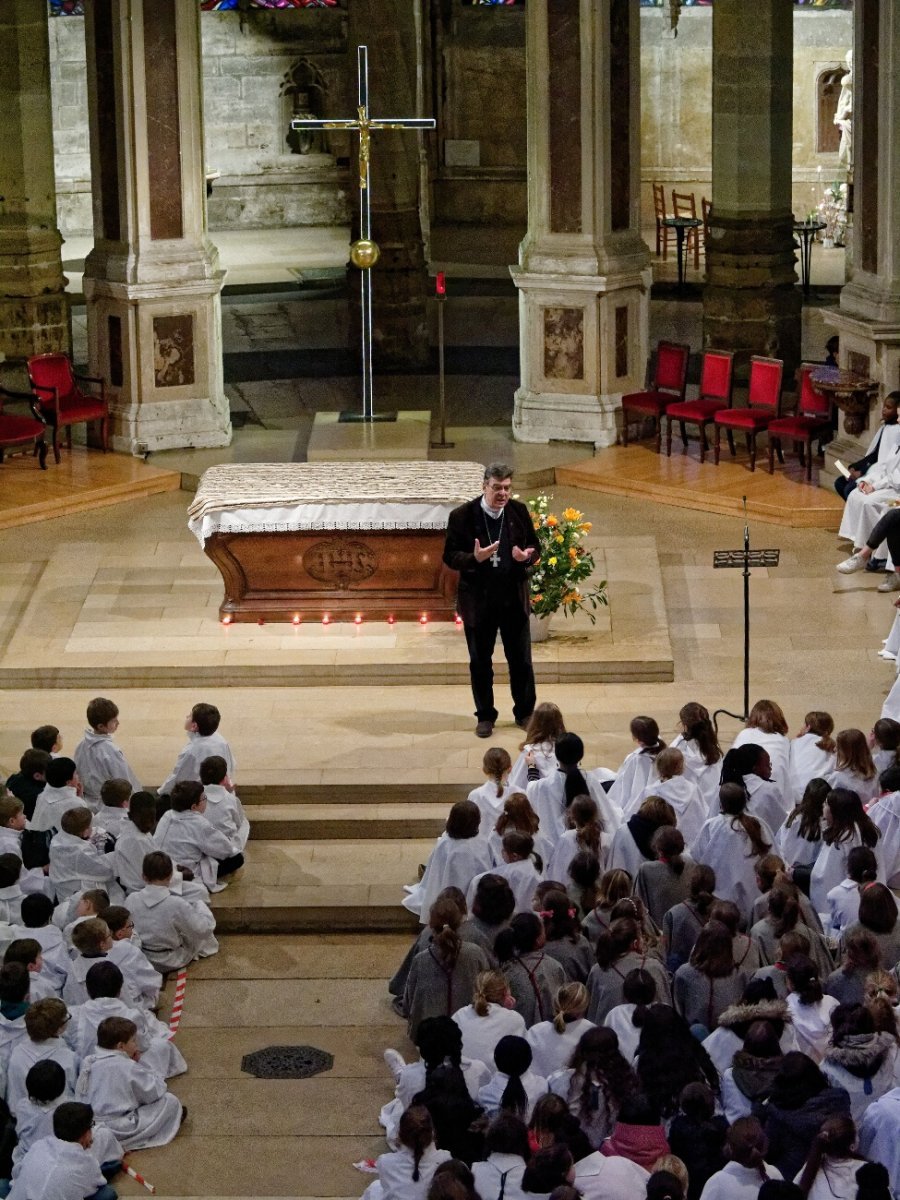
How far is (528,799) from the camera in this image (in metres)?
11.0

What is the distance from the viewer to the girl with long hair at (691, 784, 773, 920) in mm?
10508

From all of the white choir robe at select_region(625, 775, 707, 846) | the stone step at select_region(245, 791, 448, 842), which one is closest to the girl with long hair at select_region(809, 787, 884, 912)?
the white choir robe at select_region(625, 775, 707, 846)

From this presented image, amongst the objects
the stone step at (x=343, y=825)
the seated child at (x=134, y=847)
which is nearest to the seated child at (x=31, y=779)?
the seated child at (x=134, y=847)

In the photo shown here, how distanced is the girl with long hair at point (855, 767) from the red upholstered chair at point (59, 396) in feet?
29.7

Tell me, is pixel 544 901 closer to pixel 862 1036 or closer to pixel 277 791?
pixel 862 1036

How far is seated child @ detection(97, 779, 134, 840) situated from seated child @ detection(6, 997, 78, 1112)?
6.42ft

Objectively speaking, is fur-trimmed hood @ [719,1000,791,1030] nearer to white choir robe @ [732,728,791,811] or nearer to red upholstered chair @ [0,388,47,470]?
white choir robe @ [732,728,791,811]

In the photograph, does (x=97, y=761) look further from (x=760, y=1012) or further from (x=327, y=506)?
(x=760, y=1012)

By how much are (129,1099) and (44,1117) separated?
0.58 m

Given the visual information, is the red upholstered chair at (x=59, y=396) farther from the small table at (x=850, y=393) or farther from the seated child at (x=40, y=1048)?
the seated child at (x=40, y=1048)

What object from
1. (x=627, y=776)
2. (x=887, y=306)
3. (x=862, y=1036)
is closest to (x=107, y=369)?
(x=887, y=306)

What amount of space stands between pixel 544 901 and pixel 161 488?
8.94m

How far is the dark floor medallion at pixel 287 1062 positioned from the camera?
32.9 ft

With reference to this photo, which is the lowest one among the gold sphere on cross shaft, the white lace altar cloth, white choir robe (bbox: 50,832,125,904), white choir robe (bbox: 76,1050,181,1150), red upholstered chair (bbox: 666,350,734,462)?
white choir robe (bbox: 76,1050,181,1150)
